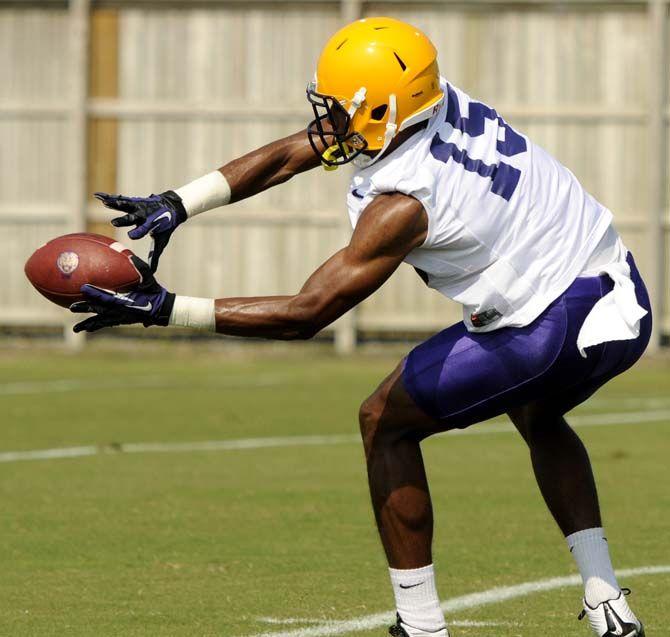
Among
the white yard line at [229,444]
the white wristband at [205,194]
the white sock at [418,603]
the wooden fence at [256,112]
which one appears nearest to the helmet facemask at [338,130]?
the white wristband at [205,194]

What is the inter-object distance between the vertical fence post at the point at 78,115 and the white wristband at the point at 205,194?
11.8m

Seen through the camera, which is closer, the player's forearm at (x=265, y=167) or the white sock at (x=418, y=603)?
the white sock at (x=418, y=603)

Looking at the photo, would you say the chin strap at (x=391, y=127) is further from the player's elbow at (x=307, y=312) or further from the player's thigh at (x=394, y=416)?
the player's thigh at (x=394, y=416)

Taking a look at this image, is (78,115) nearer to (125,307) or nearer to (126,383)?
(126,383)

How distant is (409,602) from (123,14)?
44.1 feet

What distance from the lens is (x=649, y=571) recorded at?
273 inches

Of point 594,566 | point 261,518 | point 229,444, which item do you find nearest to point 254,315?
point 594,566

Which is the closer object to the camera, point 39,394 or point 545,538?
point 545,538

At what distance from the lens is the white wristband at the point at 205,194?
20.1 ft

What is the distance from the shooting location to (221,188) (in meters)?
6.27

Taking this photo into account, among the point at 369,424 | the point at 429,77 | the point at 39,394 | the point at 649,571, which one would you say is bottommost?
the point at 39,394

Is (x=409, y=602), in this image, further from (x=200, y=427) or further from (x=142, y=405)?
(x=142, y=405)

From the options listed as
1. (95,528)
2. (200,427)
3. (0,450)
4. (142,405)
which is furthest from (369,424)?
(142,405)

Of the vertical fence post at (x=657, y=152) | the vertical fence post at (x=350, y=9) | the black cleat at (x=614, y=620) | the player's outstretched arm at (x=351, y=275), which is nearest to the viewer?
the player's outstretched arm at (x=351, y=275)
